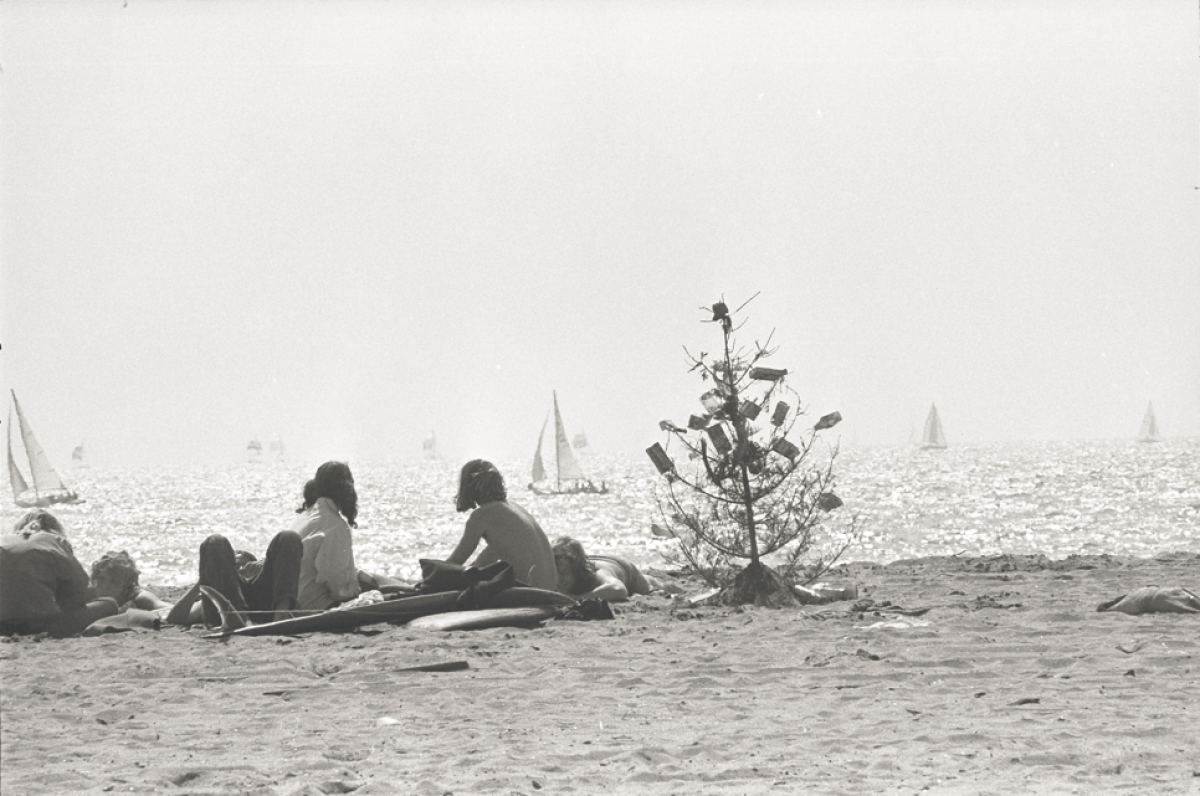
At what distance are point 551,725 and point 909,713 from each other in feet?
5.21

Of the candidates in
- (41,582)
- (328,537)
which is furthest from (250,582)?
(41,582)

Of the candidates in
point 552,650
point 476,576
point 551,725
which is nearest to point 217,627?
point 476,576

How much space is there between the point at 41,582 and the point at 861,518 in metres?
35.3

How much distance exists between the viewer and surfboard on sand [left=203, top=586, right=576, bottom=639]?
7332mm

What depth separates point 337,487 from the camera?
756 centimetres

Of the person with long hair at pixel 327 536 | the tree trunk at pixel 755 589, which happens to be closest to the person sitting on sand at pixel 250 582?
the person with long hair at pixel 327 536

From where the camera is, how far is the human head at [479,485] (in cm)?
781

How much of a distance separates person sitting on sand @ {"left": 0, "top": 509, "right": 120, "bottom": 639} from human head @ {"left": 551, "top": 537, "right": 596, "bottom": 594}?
3.47 metres

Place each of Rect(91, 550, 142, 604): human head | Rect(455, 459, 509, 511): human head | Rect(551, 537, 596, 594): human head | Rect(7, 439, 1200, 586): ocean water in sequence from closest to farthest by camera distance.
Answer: Rect(455, 459, 509, 511): human head, Rect(91, 550, 142, 604): human head, Rect(551, 537, 596, 594): human head, Rect(7, 439, 1200, 586): ocean water

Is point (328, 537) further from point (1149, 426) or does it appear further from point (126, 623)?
point (1149, 426)

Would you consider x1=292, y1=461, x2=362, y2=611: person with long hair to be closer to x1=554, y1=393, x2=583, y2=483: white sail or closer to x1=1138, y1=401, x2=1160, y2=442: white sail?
x1=554, y1=393, x2=583, y2=483: white sail

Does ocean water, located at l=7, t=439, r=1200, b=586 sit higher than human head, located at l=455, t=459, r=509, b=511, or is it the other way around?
human head, located at l=455, t=459, r=509, b=511

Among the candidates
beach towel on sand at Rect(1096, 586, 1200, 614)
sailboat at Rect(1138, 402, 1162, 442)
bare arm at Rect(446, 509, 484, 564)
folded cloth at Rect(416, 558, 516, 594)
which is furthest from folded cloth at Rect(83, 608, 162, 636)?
sailboat at Rect(1138, 402, 1162, 442)

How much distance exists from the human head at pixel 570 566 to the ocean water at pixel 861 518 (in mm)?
2802
